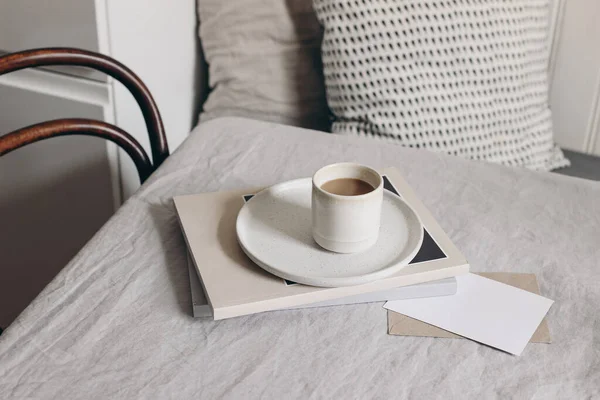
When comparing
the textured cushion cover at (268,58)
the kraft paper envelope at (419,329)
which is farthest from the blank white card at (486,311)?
the textured cushion cover at (268,58)

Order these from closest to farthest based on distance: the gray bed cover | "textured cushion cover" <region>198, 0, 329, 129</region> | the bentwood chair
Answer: the gray bed cover, the bentwood chair, "textured cushion cover" <region>198, 0, 329, 129</region>

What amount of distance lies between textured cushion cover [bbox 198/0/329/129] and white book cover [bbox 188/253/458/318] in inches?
25.5

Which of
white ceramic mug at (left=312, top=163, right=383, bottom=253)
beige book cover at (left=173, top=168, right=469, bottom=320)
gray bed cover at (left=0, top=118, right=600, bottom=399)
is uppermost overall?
white ceramic mug at (left=312, top=163, right=383, bottom=253)

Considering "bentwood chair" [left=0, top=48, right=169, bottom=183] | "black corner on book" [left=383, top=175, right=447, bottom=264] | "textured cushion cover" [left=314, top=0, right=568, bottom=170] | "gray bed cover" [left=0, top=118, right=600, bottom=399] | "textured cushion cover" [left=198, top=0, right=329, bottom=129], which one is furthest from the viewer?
"textured cushion cover" [left=198, top=0, right=329, bottom=129]

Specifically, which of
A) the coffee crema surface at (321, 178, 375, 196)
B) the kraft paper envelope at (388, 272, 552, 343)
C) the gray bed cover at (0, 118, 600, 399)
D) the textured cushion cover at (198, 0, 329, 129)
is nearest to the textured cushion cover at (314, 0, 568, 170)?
the textured cushion cover at (198, 0, 329, 129)

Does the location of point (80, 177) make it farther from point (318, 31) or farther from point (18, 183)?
point (318, 31)

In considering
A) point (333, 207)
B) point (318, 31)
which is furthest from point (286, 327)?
point (318, 31)

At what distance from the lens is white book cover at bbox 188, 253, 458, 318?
0.69 m

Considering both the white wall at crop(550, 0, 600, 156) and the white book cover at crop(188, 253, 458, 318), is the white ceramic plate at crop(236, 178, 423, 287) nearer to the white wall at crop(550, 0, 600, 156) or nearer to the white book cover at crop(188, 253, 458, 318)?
the white book cover at crop(188, 253, 458, 318)

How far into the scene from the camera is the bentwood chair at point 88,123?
2.96ft

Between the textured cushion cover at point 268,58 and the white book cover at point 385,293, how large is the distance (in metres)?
0.65

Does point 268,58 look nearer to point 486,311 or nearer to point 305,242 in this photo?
point 305,242

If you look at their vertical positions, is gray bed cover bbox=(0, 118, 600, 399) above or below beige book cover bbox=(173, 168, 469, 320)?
below

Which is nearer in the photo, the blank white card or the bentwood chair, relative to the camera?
the blank white card
